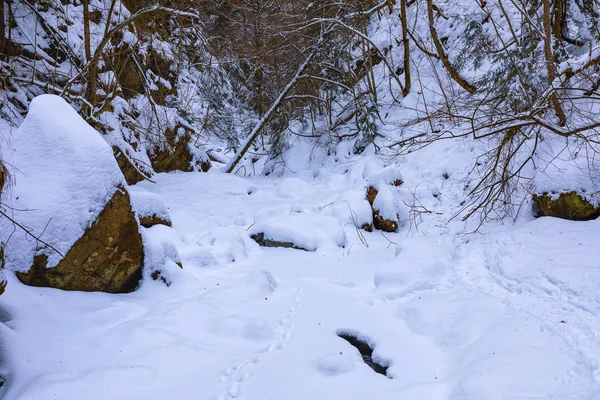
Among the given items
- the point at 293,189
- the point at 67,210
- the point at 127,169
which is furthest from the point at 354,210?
the point at 127,169

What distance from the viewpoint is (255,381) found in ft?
8.59

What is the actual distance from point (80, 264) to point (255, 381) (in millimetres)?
1812

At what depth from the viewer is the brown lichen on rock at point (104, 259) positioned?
3.23 meters

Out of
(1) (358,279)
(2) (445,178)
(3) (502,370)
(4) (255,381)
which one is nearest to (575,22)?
(2) (445,178)

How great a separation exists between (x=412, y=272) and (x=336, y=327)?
3.89ft

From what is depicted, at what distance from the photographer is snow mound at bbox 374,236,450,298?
399 centimetres

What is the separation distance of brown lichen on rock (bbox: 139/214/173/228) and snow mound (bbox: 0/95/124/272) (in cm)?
175

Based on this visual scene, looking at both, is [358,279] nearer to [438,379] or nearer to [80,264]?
[438,379]

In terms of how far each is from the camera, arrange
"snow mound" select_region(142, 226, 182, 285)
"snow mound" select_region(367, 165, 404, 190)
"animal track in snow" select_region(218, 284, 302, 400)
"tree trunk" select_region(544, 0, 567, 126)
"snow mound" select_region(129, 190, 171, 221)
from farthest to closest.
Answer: "snow mound" select_region(367, 165, 404, 190), "snow mound" select_region(129, 190, 171, 221), "snow mound" select_region(142, 226, 182, 285), "tree trunk" select_region(544, 0, 567, 126), "animal track in snow" select_region(218, 284, 302, 400)

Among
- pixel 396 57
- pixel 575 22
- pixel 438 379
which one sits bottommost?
pixel 438 379

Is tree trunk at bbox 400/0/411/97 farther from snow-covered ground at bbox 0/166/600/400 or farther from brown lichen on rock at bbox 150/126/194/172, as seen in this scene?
snow-covered ground at bbox 0/166/600/400

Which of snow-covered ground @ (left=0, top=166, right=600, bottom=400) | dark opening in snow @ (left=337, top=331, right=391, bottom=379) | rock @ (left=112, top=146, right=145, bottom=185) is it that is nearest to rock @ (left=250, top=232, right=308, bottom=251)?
snow-covered ground @ (left=0, top=166, right=600, bottom=400)

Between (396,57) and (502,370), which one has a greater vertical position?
(396,57)

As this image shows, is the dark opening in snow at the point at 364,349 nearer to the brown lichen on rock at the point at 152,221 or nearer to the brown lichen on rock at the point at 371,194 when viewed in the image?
the brown lichen on rock at the point at 152,221
